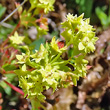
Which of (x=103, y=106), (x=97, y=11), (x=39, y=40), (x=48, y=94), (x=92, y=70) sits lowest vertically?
(x=103, y=106)

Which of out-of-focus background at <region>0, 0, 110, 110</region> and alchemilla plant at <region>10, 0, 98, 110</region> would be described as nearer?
alchemilla plant at <region>10, 0, 98, 110</region>

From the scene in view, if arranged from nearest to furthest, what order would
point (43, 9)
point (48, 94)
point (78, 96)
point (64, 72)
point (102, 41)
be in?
1. point (64, 72)
2. point (43, 9)
3. point (48, 94)
4. point (78, 96)
5. point (102, 41)

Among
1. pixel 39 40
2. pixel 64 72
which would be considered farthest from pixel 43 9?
pixel 64 72

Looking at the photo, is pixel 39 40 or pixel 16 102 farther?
pixel 16 102

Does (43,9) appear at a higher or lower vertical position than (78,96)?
higher

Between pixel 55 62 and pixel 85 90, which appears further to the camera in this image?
pixel 85 90

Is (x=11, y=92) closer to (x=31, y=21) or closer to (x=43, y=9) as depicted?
(x=31, y=21)

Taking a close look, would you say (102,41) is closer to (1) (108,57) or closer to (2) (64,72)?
(1) (108,57)

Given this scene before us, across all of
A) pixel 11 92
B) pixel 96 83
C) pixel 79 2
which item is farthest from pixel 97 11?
pixel 11 92

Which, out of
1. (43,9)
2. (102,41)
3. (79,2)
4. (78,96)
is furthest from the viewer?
(79,2)

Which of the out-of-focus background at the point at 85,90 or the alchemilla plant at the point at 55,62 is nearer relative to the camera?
the alchemilla plant at the point at 55,62
